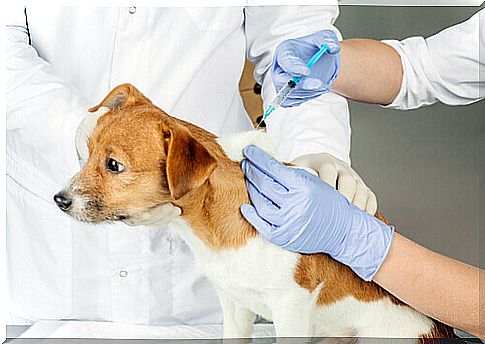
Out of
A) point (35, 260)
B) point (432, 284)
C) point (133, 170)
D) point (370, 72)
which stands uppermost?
point (370, 72)

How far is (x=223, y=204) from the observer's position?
2.99 ft

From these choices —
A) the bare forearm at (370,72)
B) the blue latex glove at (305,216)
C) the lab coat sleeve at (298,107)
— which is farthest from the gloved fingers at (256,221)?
the bare forearm at (370,72)

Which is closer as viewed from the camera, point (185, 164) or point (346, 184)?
point (185, 164)

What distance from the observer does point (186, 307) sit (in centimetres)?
105

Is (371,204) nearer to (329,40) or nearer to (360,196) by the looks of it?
(360,196)

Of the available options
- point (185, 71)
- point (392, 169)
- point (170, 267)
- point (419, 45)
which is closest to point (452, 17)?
point (419, 45)

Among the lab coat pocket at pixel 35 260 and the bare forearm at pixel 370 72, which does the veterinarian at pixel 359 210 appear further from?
the lab coat pocket at pixel 35 260

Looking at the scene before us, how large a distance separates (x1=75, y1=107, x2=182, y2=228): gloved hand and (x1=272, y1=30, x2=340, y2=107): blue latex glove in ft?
0.72

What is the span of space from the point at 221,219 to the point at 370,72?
0.31m

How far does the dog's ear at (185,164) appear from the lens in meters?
0.83

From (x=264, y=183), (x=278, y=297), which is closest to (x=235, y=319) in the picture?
(x=278, y=297)

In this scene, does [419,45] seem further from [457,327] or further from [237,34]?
[457,327]

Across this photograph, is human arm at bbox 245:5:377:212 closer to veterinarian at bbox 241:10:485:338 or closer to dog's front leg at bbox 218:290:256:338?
veterinarian at bbox 241:10:485:338

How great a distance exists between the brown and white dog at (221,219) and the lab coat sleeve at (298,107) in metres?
0.07
